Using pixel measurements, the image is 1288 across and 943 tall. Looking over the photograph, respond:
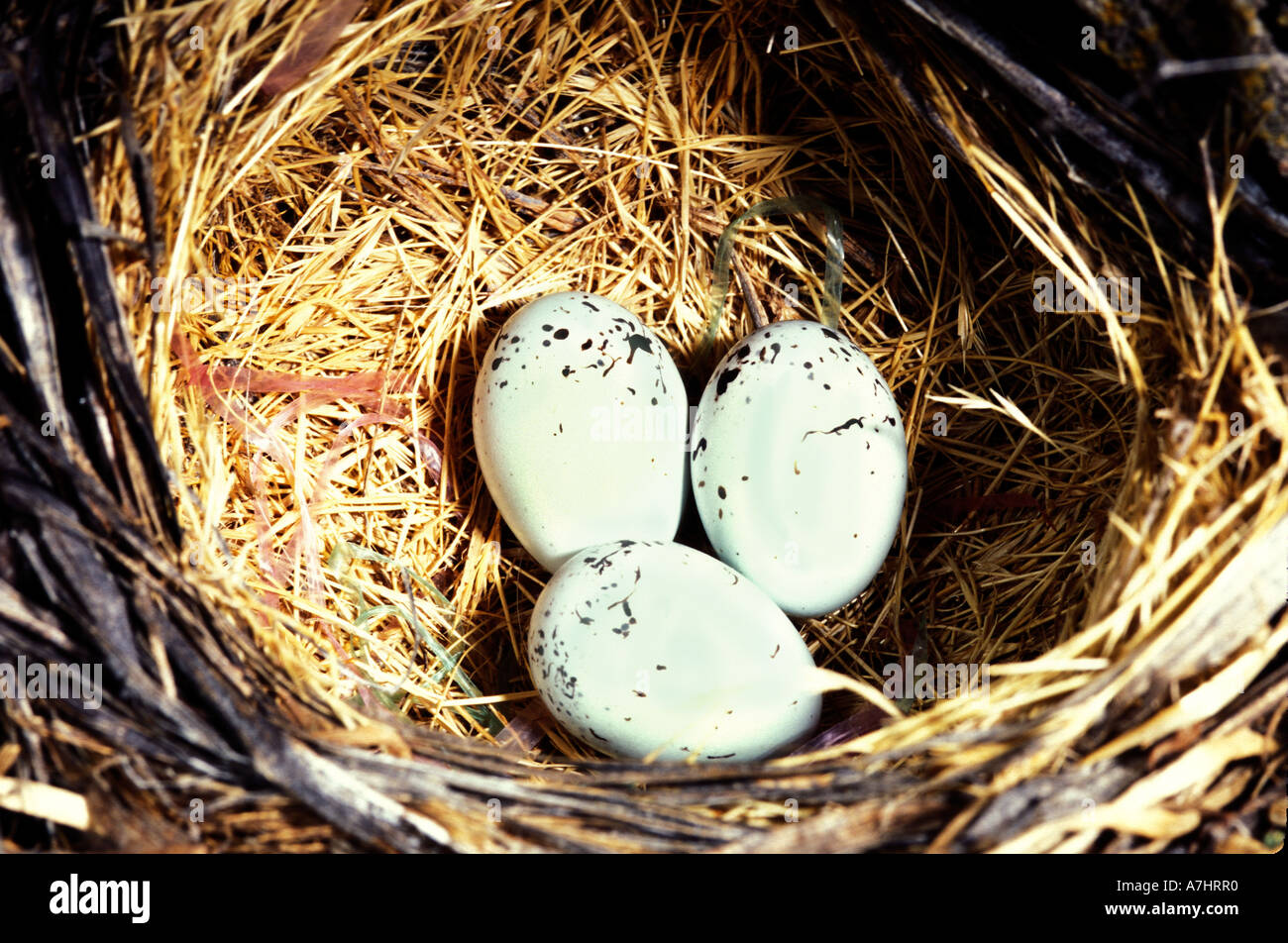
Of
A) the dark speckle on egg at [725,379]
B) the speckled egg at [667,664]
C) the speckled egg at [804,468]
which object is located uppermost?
the dark speckle on egg at [725,379]

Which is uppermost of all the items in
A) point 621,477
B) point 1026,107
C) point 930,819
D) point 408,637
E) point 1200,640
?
point 1026,107

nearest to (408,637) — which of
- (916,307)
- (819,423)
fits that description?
(819,423)

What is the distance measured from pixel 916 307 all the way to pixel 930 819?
0.74 m

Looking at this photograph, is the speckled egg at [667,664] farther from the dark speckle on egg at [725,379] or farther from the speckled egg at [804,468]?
the dark speckle on egg at [725,379]

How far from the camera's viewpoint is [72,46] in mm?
851

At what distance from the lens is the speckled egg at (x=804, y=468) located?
1.07m

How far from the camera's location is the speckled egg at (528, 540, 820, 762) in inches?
38.7

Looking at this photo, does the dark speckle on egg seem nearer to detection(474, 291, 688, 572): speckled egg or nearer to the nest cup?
detection(474, 291, 688, 572): speckled egg

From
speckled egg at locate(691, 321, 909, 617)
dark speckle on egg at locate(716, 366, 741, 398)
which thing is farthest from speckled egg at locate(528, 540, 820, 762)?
dark speckle on egg at locate(716, 366, 741, 398)

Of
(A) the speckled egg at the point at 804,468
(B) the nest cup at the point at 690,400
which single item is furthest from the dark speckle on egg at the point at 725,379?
(B) the nest cup at the point at 690,400

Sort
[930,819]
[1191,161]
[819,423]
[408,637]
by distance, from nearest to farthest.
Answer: [930,819]
[1191,161]
[819,423]
[408,637]

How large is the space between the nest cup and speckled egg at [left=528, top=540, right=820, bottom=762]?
0.36 ft

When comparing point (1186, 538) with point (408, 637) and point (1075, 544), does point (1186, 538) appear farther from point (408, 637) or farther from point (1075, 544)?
point (408, 637)

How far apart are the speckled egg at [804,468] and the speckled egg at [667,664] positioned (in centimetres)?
7
